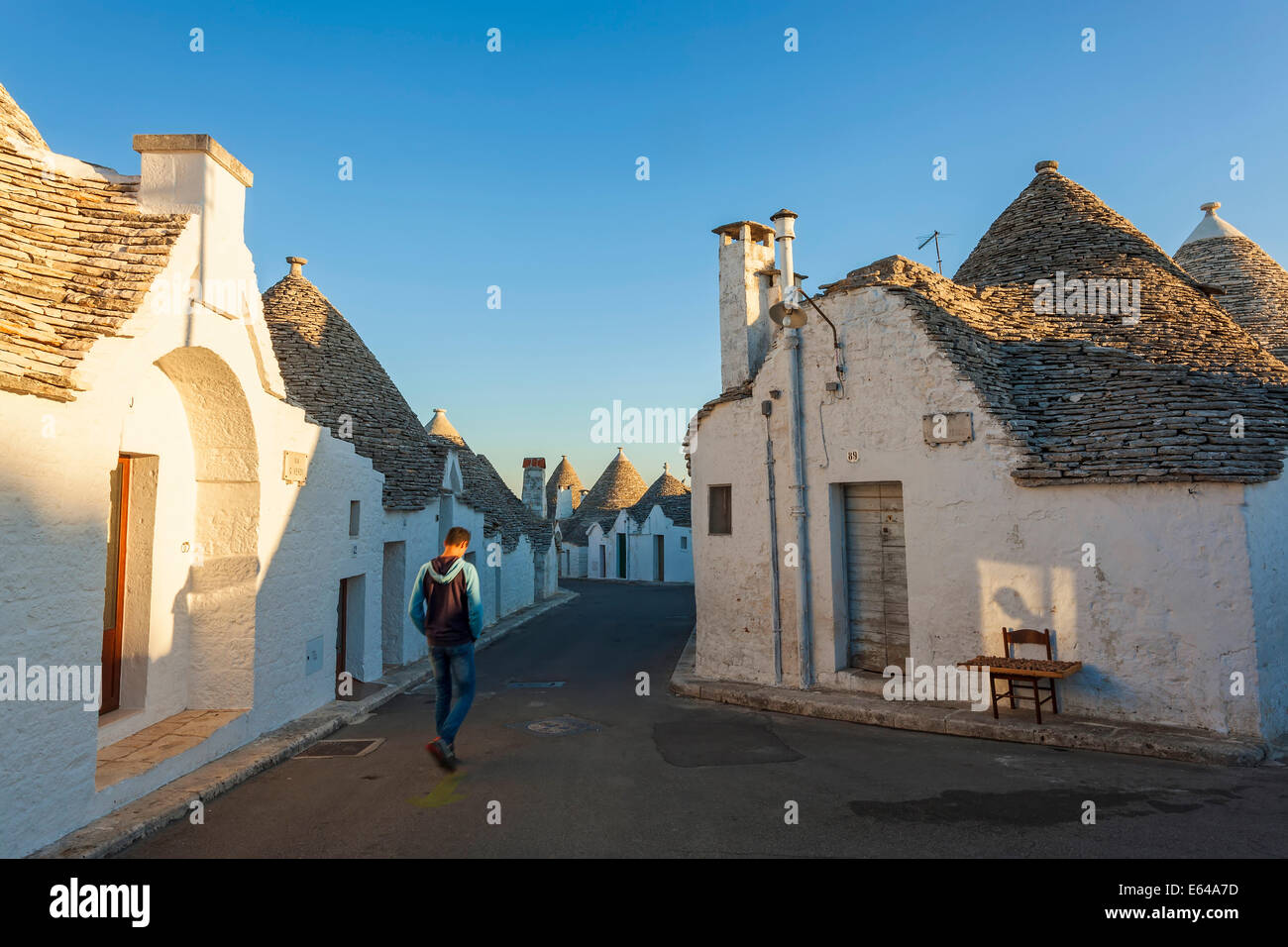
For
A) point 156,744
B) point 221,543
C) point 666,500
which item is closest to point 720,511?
point 221,543

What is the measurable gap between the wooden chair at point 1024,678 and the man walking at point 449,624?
5295 mm

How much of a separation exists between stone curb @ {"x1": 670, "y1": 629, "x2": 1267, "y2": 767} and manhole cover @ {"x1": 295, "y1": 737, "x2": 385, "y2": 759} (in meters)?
4.36

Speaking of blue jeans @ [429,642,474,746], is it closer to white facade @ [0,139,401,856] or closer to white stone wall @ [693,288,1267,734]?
white facade @ [0,139,401,856]

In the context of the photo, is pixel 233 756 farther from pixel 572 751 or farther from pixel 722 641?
pixel 722 641

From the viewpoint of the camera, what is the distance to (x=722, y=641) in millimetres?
11156

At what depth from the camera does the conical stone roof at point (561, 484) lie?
5166cm

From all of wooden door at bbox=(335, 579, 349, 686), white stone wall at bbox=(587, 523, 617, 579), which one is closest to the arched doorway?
wooden door at bbox=(335, 579, 349, 686)

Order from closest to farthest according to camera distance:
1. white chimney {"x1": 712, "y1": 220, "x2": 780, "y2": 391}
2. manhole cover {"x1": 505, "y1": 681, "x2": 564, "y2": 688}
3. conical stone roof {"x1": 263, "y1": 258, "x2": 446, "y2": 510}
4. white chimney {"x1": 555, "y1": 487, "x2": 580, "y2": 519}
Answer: manhole cover {"x1": 505, "y1": 681, "x2": 564, "y2": 688} → white chimney {"x1": 712, "y1": 220, "x2": 780, "y2": 391} → conical stone roof {"x1": 263, "y1": 258, "x2": 446, "y2": 510} → white chimney {"x1": 555, "y1": 487, "x2": 580, "y2": 519}

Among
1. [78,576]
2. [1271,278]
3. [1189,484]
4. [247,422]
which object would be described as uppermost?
[1271,278]

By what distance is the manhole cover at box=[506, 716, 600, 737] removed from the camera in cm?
821

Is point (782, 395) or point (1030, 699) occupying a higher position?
point (782, 395)
